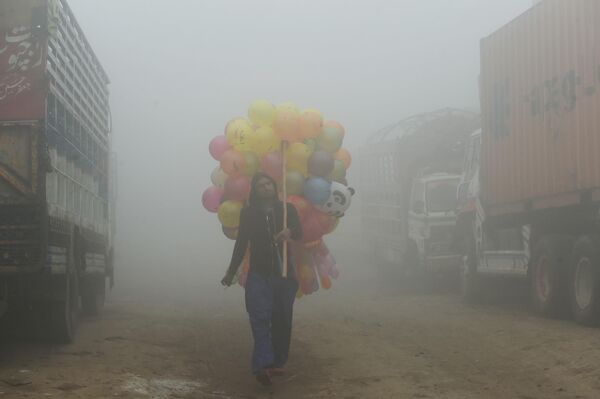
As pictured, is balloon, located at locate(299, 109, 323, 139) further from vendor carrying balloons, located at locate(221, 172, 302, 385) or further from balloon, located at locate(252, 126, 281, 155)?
vendor carrying balloons, located at locate(221, 172, 302, 385)

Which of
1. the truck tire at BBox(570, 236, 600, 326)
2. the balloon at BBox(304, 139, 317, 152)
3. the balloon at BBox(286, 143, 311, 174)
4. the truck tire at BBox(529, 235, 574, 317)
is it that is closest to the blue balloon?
the balloon at BBox(286, 143, 311, 174)

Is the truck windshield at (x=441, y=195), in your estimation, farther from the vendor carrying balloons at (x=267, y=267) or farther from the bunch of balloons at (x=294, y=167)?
the vendor carrying balloons at (x=267, y=267)

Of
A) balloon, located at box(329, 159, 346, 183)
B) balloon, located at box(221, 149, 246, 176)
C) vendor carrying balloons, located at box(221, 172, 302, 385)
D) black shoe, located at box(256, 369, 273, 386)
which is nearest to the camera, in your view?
black shoe, located at box(256, 369, 273, 386)

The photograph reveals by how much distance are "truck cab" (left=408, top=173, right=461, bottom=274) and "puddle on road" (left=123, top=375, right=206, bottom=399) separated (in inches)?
458

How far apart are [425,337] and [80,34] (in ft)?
19.2

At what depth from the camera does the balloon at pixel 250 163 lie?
984 centimetres

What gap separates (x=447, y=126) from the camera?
76.6 ft

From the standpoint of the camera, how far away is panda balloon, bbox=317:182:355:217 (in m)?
10.0

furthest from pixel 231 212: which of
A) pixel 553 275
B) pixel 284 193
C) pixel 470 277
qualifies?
pixel 470 277

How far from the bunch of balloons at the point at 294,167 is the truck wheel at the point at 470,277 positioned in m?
7.24

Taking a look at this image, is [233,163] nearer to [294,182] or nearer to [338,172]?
[294,182]

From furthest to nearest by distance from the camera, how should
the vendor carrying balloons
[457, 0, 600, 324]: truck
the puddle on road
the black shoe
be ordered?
[457, 0, 600, 324]: truck
the vendor carrying balloons
the black shoe
the puddle on road

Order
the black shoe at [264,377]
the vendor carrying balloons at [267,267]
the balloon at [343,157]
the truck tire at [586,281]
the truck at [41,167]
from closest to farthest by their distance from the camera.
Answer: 1. the black shoe at [264,377]
2. the vendor carrying balloons at [267,267]
3. the truck at [41,167]
4. the balloon at [343,157]
5. the truck tire at [586,281]

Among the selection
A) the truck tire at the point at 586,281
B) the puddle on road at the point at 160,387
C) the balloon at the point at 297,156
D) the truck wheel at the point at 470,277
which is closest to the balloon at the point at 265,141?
the balloon at the point at 297,156
